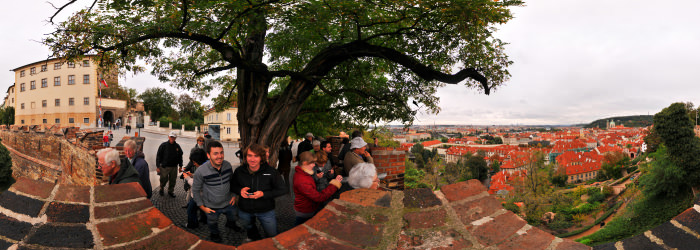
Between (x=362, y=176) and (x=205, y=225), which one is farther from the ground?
(x=362, y=176)

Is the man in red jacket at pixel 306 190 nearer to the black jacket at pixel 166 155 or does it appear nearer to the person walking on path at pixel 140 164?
the person walking on path at pixel 140 164

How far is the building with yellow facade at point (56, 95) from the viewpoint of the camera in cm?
3506

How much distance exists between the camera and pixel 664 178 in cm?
3597

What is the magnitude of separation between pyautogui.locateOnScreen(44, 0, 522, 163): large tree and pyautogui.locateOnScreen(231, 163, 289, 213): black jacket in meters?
3.99

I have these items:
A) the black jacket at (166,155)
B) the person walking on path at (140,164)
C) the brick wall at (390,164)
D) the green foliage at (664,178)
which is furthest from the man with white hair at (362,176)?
the green foliage at (664,178)

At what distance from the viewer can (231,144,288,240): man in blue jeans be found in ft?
11.3

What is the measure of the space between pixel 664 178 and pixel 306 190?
51404mm

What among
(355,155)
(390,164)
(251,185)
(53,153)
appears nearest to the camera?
(251,185)

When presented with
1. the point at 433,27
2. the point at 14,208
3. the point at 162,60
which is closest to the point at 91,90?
the point at 162,60

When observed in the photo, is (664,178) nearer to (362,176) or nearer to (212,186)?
(362,176)

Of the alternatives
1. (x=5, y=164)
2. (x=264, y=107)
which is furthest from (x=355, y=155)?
(x=5, y=164)

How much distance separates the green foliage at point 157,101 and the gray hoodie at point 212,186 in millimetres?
66922

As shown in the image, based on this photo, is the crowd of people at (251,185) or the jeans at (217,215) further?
the jeans at (217,215)

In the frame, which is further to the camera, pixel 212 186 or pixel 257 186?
pixel 212 186
